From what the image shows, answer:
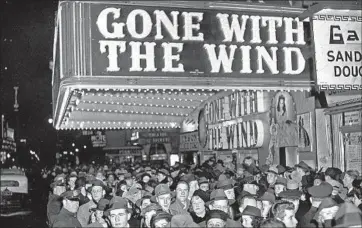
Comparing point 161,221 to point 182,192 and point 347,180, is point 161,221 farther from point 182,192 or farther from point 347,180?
point 347,180

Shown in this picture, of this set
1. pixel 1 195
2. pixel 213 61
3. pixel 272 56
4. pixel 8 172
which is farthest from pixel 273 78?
pixel 8 172

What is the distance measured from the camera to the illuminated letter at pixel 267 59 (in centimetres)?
1168

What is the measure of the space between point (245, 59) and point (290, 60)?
1.06m

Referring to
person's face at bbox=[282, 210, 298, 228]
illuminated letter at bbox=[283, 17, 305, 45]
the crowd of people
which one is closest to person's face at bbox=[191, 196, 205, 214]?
the crowd of people

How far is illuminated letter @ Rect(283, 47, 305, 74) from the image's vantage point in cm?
1178

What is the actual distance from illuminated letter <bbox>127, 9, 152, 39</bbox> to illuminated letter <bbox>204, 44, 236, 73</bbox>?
1.36m

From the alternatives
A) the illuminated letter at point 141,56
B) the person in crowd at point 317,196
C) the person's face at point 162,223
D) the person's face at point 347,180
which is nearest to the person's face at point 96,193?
the illuminated letter at point 141,56

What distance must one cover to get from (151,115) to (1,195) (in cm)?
720

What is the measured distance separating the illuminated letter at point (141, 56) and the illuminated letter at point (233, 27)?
162cm

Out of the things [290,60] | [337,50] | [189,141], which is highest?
[290,60]

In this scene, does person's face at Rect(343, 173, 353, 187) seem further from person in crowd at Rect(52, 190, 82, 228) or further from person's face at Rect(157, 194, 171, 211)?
person in crowd at Rect(52, 190, 82, 228)

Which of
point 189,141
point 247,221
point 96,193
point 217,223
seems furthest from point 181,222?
point 189,141

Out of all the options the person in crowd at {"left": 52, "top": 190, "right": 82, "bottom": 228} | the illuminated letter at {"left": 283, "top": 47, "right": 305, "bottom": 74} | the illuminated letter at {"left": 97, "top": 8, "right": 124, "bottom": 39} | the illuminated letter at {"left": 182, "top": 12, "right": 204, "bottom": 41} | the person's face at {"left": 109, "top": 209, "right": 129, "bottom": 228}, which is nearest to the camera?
the person's face at {"left": 109, "top": 209, "right": 129, "bottom": 228}

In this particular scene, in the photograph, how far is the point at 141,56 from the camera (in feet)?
35.9
